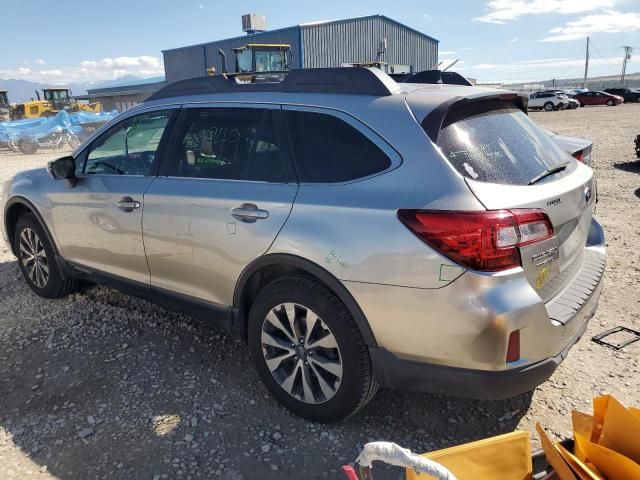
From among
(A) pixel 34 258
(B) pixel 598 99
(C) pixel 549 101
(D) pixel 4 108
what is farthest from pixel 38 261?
(B) pixel 598 99

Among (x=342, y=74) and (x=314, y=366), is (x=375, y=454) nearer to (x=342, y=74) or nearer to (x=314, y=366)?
(x=314, y=366)

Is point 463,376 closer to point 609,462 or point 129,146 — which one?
point 609,462

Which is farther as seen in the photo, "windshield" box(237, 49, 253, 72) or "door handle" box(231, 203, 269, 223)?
"windshield" box(237, 49, 253, 72)

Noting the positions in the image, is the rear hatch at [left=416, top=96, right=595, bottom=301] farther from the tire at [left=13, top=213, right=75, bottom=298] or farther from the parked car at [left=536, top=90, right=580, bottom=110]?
the parked car at [left=536, top=90, right=580, bottom=110]

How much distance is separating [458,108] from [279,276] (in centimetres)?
129

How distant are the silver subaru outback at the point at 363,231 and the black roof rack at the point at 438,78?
0.53 m

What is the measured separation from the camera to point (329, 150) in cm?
264

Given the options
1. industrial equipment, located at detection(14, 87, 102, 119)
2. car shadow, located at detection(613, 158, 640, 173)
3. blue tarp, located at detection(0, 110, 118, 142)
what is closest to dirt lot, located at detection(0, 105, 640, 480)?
car shadow, located at detection(613, 158, 640, 173)

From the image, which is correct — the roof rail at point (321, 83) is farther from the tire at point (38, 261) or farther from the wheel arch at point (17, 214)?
the tire at point (38, 261)

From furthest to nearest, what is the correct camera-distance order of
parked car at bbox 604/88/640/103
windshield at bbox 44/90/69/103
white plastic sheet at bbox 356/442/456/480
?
parked car at bbox 604/88/640/103 → windshield at bbox 44/90/69/103 → white plastic sheet at bbox 356/442/456/480

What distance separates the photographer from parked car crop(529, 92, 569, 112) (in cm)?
3872

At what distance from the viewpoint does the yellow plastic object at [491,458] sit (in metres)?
1.75

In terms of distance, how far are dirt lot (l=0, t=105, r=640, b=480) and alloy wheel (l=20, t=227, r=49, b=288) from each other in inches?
19.1

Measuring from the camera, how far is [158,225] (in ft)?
10.8
